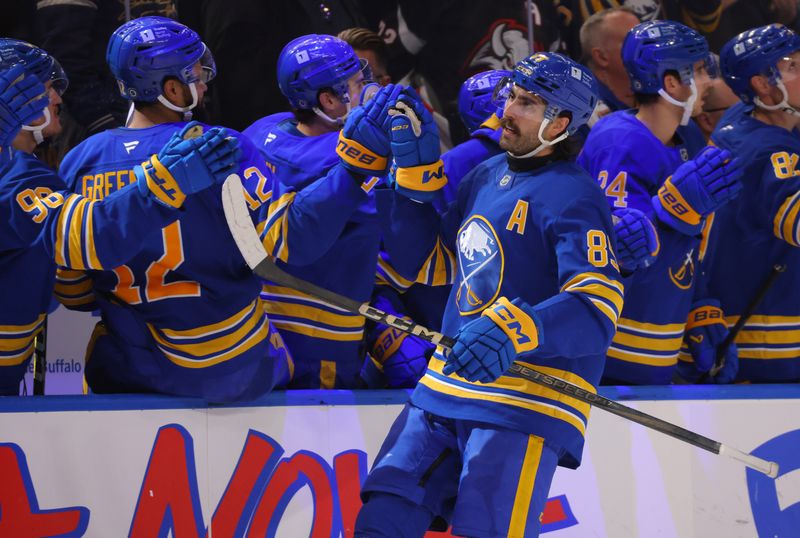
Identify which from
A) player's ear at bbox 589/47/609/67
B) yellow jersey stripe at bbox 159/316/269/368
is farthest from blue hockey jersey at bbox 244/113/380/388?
player's ear at bbox 589/47/609/67

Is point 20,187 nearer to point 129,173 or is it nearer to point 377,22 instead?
point 129,173

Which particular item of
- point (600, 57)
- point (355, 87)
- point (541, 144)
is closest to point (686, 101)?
point (355, 87)

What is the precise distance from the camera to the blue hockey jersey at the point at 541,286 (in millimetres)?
2701

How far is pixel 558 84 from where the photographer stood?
2990 mm

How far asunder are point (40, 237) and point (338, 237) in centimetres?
91

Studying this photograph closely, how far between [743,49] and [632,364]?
1221 mm

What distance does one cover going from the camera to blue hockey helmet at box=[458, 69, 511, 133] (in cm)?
432

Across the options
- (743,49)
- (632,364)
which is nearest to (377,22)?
(743,49)

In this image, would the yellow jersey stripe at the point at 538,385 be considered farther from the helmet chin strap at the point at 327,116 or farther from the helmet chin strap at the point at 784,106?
the helmet chin strap at the point at 784,106

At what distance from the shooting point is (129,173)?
3234mm

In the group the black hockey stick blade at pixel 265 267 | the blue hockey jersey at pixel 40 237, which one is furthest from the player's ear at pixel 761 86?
the blue hockey jersey at pixel 40 237

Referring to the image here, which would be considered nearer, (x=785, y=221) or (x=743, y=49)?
(x=785, y=221)

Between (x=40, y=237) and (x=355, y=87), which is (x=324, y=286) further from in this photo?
(x=40, y=237)

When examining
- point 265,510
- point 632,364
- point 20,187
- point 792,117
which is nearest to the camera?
point 20,187
